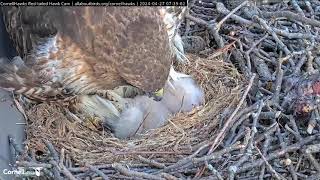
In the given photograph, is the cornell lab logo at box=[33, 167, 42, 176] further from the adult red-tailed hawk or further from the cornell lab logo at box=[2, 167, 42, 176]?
the adult red-tailed hawk

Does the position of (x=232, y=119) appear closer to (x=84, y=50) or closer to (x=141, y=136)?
(x=141, y=136)

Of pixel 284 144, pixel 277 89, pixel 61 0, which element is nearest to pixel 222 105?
pixel 277 89

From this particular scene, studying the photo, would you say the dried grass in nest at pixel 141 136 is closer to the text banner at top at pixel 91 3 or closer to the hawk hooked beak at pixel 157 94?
the hawk hooked beak at pixel 157 94

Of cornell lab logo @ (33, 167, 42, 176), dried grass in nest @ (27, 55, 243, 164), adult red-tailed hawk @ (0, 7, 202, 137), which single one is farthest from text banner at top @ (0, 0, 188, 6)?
cornell lab logo @ (33, 167, 42, 176)

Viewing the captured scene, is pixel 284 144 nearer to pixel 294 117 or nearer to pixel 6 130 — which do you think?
pixel 294 117

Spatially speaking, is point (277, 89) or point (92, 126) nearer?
point (277, 89)

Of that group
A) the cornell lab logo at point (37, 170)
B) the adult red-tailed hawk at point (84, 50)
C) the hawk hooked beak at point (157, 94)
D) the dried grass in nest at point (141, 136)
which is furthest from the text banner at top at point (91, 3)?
the cornell lab logo at point (37, 170)

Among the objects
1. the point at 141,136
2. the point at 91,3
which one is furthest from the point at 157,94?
the point at 91,3
